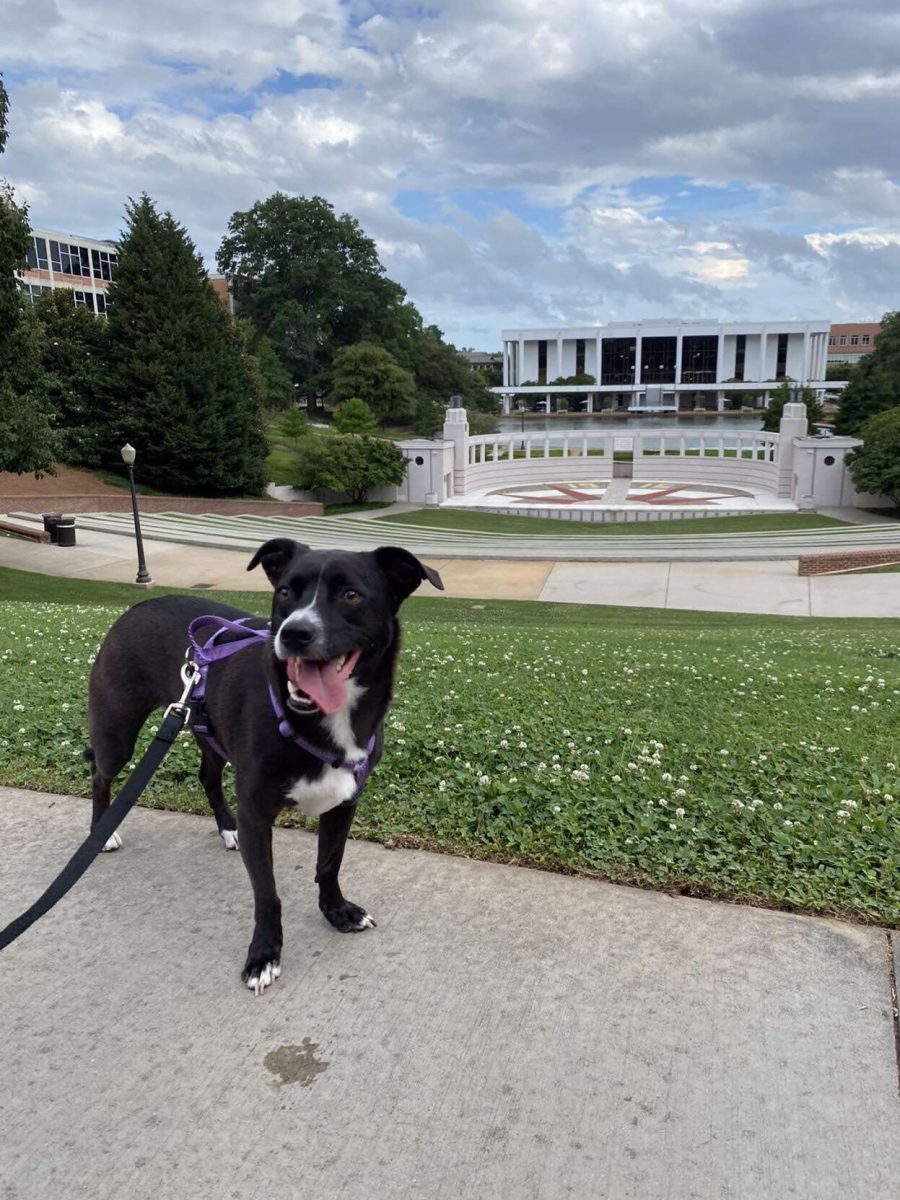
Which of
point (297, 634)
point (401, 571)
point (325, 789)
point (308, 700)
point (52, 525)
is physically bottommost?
point (52, 525)

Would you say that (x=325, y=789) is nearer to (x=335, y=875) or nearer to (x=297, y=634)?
(x=335, y=875)

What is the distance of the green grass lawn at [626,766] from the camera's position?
3703 millimetres

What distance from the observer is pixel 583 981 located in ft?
9.82

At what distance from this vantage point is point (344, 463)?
46.9 m

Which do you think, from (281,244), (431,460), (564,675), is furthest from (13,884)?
(281,244)

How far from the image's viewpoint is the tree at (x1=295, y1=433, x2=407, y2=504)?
46719 mm

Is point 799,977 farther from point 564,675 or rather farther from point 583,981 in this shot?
point 564,675

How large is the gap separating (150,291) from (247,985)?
43.4 m

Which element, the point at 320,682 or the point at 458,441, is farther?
the point at 458,441

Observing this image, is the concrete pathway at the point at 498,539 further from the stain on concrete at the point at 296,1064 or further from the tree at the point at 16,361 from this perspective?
the stain on concrete at the point at 296,1064

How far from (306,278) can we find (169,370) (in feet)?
148

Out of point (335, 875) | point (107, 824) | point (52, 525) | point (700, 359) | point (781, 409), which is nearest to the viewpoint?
point (107, 824)

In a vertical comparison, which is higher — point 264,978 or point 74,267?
point 74,267

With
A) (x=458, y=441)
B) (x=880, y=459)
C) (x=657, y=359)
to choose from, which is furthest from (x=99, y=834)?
(x=657, y=359)
